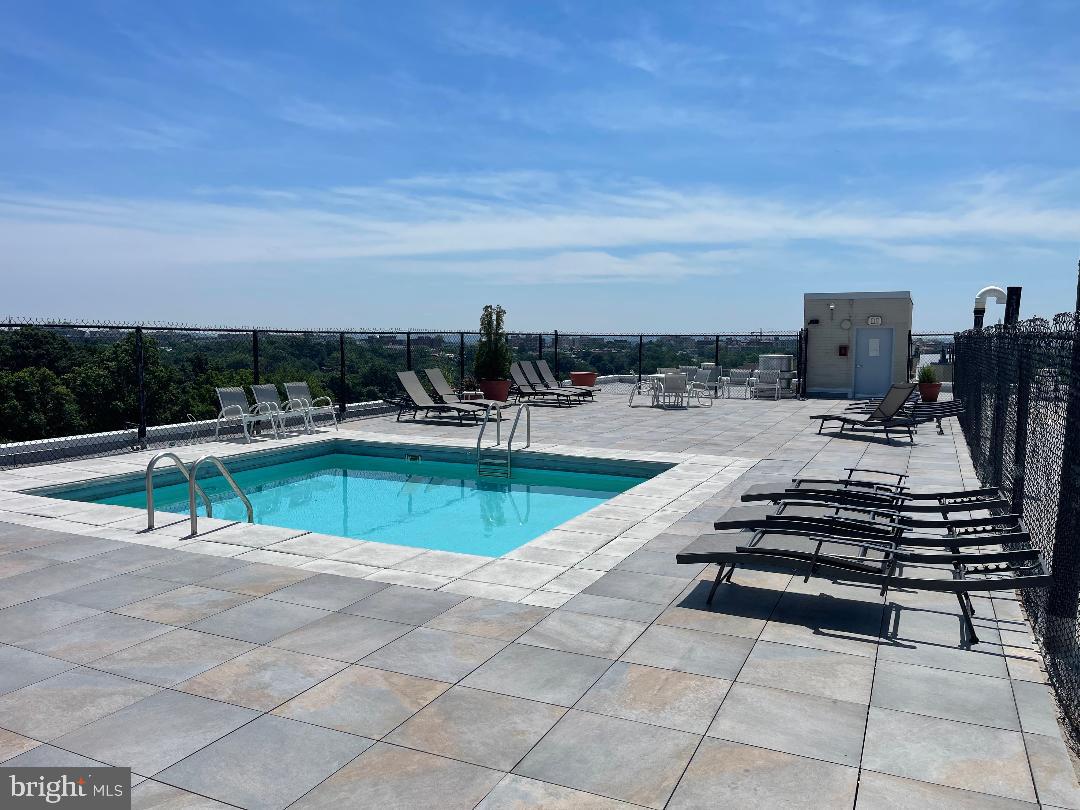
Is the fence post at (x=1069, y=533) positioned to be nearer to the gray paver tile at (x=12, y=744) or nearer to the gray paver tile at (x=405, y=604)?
the gray paver tile at (x=405, y=604)

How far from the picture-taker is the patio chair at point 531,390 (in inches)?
672

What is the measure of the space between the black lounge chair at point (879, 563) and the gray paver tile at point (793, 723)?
959 millimetres

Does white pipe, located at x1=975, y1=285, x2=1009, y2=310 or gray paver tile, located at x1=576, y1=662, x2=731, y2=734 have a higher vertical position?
white pipe, located at x1=975, y1=285, x2=1009, y2=310

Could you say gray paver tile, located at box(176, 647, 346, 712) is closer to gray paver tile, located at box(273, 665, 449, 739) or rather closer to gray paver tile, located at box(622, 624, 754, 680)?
gray paver tile, located at box(273, 665, 449, 739)

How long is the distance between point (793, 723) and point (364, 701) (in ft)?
5.72

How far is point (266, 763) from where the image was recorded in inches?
108

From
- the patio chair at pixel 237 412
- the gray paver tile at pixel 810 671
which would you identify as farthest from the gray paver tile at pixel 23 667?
the patio chair at pixel 237 412

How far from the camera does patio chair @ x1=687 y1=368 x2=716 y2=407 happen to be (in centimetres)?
1831

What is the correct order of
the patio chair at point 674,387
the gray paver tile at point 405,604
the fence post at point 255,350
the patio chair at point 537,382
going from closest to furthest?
the gray paver tile at point 405,604 < the fence post at point 255,350 < the patio chair at point 674,387 < the patio chair at point 537,382

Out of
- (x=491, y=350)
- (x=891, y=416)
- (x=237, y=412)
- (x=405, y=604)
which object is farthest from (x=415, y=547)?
(x=491, y=350)

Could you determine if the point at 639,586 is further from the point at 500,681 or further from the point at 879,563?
the point at 500,681

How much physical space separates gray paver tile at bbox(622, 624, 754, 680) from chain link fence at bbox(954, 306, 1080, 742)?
1339 mm

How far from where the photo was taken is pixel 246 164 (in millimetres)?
14703

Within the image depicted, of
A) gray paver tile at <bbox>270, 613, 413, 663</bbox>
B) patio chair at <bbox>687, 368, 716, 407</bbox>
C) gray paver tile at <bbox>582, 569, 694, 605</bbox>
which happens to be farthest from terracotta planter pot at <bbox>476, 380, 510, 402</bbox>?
gray paver tile at <bbox>270, 613, 413, 663</bbox>
